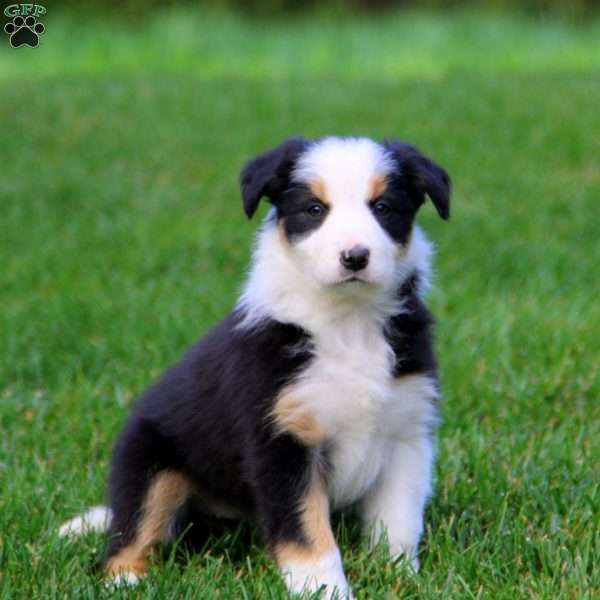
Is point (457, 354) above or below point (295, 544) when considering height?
below

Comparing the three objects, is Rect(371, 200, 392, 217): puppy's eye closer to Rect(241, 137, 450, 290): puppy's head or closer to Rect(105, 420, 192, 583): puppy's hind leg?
→ Rect(241, 137, 450, 290): puppy's head

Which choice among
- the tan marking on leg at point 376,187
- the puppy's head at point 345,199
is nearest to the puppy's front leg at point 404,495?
the puppy's head at point 345,199

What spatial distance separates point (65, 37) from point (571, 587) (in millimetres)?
13014

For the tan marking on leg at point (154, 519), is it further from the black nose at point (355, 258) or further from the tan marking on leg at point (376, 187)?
the tan marking on leg at point (376, 187)

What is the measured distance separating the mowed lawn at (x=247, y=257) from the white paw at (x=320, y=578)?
0.05 m

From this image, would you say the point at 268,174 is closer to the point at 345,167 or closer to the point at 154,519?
the point at 345,167

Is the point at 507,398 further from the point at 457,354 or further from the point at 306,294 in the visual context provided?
the point at 306,294

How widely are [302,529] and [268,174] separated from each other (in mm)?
1059

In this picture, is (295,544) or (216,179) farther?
(216,179)

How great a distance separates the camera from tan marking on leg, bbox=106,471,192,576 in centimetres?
396

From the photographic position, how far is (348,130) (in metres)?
10.5

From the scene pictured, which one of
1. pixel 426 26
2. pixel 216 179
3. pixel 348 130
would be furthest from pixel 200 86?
pixel 426 26

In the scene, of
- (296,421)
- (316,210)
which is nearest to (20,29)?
(316,210)

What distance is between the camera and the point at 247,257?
7664 mm
